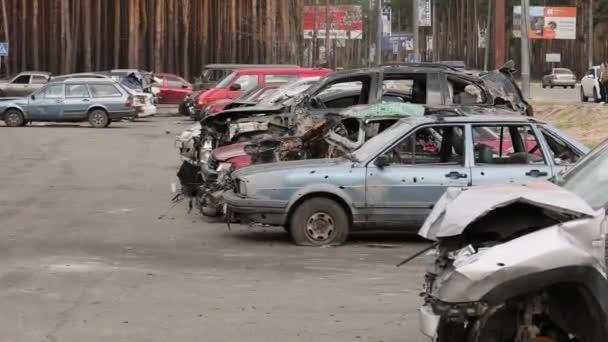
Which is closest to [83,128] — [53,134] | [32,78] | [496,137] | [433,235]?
[53,134]

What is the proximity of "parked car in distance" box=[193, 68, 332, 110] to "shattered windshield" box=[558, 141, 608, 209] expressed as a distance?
20838 millimetres

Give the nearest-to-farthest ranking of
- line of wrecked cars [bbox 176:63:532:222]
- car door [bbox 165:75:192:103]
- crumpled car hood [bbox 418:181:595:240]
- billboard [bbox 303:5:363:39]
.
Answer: crumpled car hood [bbox 418:181:595:240]
line of wrecked cars [bbox 176:63:532:222]
car door [bbox 165:75:192:103]
billboard [bbox 303:5:363:39]

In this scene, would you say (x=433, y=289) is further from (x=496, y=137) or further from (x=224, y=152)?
(x=224, y=152)

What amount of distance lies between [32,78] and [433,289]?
42188mm

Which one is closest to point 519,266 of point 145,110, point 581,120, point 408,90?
point 408,90

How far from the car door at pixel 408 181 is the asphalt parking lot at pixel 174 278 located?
0.41 metres

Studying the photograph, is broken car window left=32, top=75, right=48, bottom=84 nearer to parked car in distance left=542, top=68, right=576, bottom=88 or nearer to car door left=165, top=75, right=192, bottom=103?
car door left=165, top=75, right=192, bottom=103

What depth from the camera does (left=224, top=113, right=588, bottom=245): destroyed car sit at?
39.1ft

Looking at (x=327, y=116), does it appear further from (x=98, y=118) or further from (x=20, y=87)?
(x=20, y=87)

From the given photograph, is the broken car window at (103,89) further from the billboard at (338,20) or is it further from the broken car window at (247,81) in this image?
the billboard at (338,20)

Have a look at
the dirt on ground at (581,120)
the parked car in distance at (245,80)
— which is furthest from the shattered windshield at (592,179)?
the parked car in distance at (245,80)

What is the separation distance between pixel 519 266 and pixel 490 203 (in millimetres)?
570

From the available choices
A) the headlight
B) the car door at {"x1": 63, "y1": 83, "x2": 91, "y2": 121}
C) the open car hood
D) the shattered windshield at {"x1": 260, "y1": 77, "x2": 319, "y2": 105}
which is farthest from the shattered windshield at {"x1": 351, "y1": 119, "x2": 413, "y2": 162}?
the car door at {"x1": 63, "y1": 83, "x2": 91, "y2": 121}

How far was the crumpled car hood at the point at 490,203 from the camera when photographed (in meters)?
5.84
